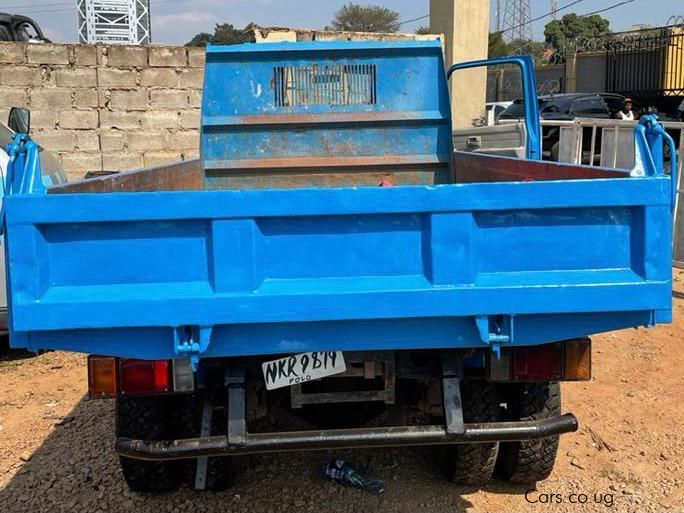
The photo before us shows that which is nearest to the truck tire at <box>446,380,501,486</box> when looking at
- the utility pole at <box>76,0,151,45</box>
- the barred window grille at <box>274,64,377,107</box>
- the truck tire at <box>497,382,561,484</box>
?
the truck tire at <box>497,382,561,484</box>

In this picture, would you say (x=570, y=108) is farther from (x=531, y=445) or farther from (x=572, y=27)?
(x=572, y=27)

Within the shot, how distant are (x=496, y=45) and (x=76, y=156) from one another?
41643 mm

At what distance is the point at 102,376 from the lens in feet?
8.65

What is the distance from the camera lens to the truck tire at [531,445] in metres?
2.92

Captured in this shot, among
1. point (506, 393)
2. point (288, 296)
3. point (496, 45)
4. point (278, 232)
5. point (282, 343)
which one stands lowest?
point (506, 393)

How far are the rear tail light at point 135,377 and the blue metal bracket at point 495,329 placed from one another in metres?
1.09

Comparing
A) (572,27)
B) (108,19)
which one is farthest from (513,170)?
(572,27)

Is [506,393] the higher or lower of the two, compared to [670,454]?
higher

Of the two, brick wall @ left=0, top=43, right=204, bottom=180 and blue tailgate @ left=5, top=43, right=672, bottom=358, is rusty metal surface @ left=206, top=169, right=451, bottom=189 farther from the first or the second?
brick wall @ left=0, top=43, right=204, bottom=180

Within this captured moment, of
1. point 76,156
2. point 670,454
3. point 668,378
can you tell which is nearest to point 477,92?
point 76,156

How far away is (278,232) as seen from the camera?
2279mm

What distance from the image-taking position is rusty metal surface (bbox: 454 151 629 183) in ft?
8.72

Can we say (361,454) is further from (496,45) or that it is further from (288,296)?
(496,45)

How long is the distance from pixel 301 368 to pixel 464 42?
8900mm
